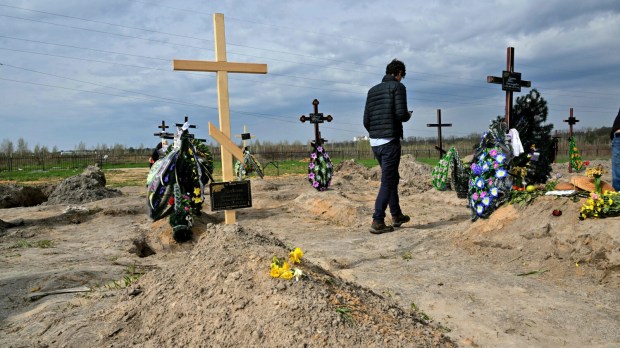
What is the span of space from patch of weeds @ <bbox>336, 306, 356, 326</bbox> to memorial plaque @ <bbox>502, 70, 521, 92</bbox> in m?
5.34

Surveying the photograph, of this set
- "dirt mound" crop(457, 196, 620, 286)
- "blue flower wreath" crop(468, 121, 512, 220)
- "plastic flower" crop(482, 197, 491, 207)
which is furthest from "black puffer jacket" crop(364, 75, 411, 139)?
"dirt mound" crop(457, 196, 620, 286)

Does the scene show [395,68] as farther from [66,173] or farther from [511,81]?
[66,173]

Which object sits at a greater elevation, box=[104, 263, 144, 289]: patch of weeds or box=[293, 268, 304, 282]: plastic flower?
box=[293, 268, 304, 282]: plastic flower

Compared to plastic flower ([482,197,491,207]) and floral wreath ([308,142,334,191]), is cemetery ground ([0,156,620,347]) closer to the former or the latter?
plastic flower ([482,197,491,207])

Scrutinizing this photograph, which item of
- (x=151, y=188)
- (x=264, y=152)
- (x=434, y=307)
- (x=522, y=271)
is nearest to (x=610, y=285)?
(x=522, y=271)

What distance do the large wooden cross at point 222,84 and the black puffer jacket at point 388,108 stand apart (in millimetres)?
2014

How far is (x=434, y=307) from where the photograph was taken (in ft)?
11.3

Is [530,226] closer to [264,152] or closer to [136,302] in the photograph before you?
[136,302]

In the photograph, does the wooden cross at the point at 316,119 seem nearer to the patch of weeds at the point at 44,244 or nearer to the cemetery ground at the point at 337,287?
the cemetery ground at the point at 337,287

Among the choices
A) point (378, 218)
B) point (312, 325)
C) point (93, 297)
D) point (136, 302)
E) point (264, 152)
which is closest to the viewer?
point (312, 325)

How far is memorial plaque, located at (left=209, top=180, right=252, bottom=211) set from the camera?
4582 millimetres

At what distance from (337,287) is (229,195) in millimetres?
2067

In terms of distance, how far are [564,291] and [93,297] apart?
3876 millimetres

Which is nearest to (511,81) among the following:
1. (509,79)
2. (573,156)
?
(509,79)
